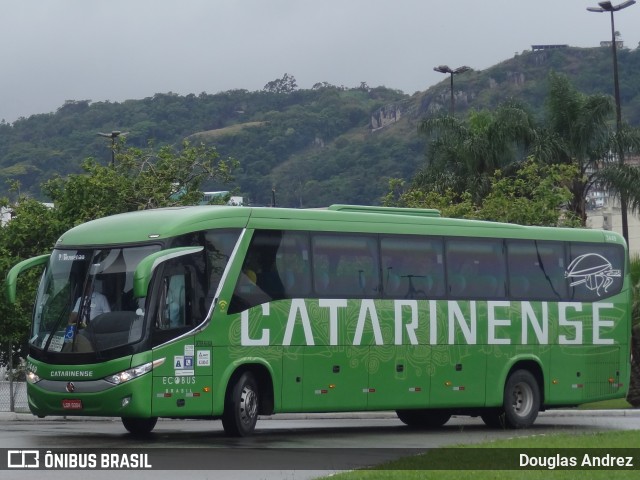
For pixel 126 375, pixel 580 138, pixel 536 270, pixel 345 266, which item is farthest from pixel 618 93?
pixel 126 375

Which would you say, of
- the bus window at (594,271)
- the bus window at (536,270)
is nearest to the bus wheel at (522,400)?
the bus window at (536,270)

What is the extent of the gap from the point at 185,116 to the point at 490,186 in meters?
136

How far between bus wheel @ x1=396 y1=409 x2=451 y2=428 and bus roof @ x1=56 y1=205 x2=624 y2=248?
3.55m

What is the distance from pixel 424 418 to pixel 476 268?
3.52 meters

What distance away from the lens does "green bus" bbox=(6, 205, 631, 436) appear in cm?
1920

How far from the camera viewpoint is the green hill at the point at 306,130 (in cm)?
13288

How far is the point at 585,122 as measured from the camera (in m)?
49.8

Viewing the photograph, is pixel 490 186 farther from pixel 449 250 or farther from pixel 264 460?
pixel 264 460

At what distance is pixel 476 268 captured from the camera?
77.2 ft

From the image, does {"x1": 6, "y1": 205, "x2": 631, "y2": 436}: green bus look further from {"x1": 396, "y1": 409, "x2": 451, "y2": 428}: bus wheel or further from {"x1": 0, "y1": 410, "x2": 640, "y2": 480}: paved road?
{"x1": 0, "y1": 410, "x2": 640, "y2": 480}: paved road

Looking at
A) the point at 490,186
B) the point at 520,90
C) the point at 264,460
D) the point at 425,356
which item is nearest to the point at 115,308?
the point at 264,460

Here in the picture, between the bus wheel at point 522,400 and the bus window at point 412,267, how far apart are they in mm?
2515

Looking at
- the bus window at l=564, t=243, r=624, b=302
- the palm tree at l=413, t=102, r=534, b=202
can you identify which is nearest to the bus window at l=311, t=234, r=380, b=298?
the bus window at l=564, t=243, r=624, b=302

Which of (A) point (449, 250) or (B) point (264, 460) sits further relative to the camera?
(A) point (449, 250)
